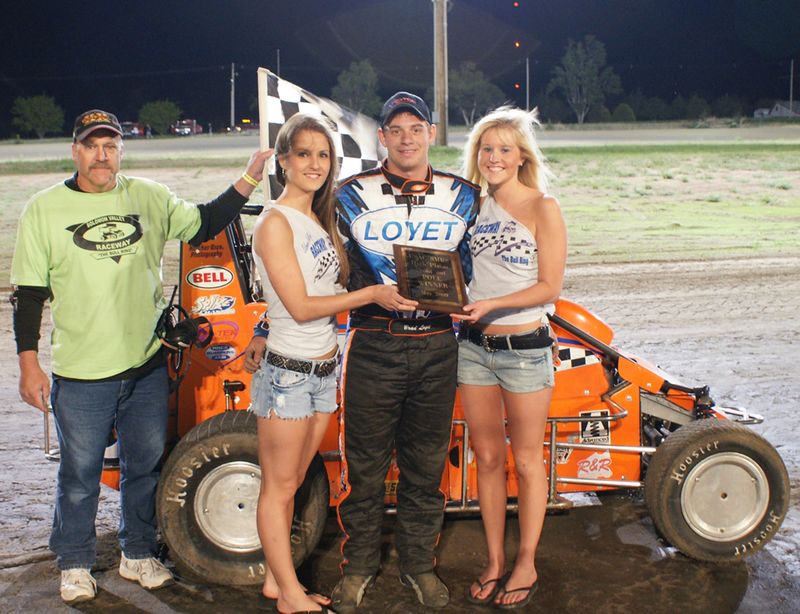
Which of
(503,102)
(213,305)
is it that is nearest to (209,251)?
(213,305)

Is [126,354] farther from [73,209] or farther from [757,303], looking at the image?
[757,303]

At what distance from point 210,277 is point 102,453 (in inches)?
33.1

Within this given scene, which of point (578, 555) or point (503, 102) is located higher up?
point (503, 102)

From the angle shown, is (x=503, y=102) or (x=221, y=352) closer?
(x=221, y=352)

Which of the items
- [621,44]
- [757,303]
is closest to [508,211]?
[757,303]

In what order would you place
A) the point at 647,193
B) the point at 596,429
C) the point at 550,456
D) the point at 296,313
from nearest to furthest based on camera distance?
the point at 296,313 < the point at 550,456 < the point at 596,429 < the point at 647,193

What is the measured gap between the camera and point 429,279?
3150 millimetres

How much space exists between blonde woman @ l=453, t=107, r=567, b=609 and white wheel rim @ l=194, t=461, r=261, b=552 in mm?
891

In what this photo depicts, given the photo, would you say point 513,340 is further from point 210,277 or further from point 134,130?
point 134,130

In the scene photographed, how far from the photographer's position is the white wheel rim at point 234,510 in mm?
3678

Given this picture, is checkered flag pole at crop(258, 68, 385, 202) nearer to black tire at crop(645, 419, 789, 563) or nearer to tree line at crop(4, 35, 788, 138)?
Answer: black tire at crop(645, 419, 789, 563)

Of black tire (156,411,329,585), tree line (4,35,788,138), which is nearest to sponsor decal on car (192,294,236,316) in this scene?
black tire (156,411,329,585)

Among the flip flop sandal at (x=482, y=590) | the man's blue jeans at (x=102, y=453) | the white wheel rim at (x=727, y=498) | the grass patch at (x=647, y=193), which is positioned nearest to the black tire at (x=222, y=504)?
the man's blue jeans at (x=102, y=453)

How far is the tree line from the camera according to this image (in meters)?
60.9
